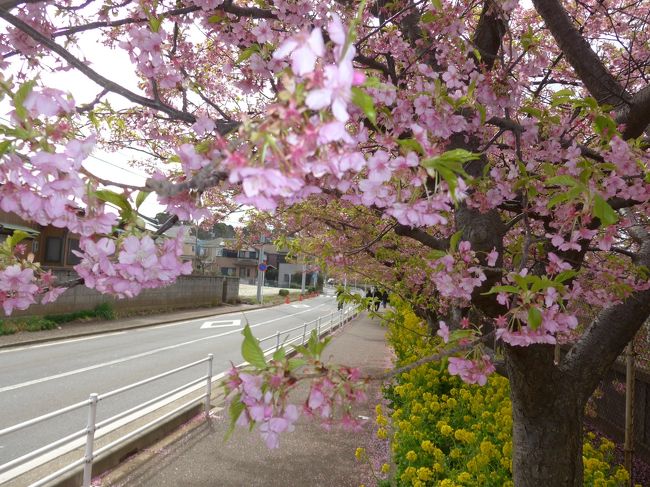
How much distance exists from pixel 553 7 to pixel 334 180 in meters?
2.28

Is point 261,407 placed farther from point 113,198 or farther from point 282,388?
point 113,198

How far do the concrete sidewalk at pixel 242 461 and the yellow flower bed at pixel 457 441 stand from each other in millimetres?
745

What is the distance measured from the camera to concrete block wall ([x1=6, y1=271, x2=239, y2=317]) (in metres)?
16.8

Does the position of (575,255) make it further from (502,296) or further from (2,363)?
(2,363)

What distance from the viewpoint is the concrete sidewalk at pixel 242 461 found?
16.5ft

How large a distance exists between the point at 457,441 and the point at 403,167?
16.5 ft

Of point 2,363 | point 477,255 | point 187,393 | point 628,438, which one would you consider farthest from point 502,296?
point 2,363

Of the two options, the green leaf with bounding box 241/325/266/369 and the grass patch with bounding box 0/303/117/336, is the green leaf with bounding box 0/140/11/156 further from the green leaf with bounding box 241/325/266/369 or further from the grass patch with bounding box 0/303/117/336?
the grass patch with bounding box 0/303/117/336

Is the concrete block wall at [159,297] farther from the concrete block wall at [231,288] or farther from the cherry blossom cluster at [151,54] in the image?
the cherry blossom cluster at [151,54]

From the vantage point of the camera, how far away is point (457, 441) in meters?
5.53

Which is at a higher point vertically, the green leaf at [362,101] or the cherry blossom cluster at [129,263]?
the green leaf at [362,101]

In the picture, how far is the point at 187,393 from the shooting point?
8.31 m

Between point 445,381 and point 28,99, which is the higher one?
point 28,99

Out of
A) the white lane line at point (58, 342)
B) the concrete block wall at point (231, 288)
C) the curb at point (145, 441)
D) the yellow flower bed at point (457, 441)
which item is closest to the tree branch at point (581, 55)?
the yellow flower bed at point (457, 441)
